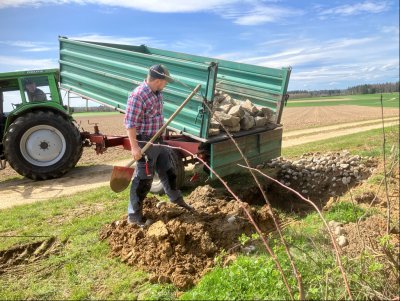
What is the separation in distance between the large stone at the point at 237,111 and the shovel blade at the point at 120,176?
2.21 m

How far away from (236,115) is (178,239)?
2.79m

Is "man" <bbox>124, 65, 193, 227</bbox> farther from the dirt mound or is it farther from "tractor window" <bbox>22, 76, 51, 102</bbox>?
"tractor window" <bbox>22, 76, 51, 102</bbox>

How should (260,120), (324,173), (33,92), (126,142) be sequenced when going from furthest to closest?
(33,92) → (324,173) → (126,142) → (260,120)

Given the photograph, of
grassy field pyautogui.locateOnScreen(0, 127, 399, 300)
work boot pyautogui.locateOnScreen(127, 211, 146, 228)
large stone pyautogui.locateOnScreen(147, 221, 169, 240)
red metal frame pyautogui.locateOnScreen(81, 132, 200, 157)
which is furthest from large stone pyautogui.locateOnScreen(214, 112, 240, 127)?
large stone pyautogui.locateOnScreen(147, 221, 169, 240)

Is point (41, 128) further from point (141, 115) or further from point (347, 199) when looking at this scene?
point (347, 199)

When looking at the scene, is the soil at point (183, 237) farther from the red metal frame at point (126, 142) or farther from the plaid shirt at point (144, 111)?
the plaid shirt at point (144, 111)

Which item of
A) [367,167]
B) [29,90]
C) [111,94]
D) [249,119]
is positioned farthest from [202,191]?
[29,90]

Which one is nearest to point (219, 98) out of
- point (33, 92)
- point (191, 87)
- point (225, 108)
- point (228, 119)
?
point (225, 108)

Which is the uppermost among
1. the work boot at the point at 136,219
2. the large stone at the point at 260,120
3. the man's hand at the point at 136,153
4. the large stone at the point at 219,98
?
the large stone at the point at 219,98

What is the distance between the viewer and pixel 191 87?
549cm

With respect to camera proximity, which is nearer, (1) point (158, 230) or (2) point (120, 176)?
(1) point (158, 230)

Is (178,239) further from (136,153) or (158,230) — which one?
(136,153)

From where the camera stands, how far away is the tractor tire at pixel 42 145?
7.28m

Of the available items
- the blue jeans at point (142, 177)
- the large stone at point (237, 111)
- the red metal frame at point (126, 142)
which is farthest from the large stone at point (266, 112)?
the blue jeans at point (142, 177)
